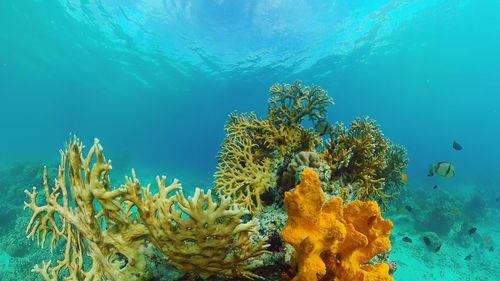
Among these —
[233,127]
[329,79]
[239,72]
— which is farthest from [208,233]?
[329,79]

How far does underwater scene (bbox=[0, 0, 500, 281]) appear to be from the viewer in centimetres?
181

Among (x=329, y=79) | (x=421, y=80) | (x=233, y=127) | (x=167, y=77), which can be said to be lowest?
(x=233, y=127)

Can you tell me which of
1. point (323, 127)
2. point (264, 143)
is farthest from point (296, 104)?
point (264, 143)

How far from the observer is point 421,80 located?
205 ft

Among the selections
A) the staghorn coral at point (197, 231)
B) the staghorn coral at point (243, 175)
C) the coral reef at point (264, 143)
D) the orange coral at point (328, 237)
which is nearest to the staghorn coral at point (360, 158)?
the coral reef at point (264, 143)

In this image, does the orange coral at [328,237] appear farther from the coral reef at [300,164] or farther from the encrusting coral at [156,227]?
the coral reef at [300,164]

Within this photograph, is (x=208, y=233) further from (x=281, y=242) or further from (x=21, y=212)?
(x=21, y=212)

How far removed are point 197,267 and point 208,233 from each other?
1.87ft

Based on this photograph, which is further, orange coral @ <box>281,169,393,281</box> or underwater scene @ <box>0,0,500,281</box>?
underwater scene @ <box>0,0,500,281</box>

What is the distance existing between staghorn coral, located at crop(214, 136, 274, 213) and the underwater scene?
31 millimetres

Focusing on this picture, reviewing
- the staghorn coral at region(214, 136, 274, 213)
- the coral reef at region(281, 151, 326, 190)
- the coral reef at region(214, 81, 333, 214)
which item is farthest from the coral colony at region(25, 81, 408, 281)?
the coral reef at region(214, 81, 333, 214)

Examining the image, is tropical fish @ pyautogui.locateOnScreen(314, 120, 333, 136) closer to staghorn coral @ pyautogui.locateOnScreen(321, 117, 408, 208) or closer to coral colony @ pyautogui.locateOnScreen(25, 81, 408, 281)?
staghorn coral @ pyautogui.locateOnScreen(321, 117, 408, 208)

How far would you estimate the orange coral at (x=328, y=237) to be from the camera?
1.54 meters

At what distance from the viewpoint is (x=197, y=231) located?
165cm
